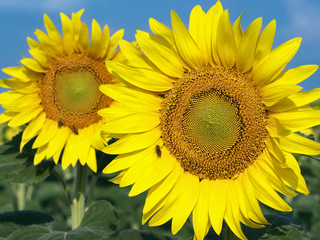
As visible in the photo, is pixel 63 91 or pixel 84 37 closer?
pixel 84 37

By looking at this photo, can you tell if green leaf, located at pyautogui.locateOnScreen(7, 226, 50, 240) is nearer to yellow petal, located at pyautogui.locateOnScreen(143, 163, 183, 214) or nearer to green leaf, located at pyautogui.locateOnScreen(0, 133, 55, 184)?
green leaf, located at pyautogui.locateOnScreen(0, 133, 55, 184)

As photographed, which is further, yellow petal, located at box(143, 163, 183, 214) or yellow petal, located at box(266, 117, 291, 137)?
yellow petal, located at box(143, 163, 183, 214)

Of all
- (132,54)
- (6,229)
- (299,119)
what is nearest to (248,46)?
(299,119)

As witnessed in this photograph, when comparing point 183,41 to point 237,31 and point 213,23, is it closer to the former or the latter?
point 213,23

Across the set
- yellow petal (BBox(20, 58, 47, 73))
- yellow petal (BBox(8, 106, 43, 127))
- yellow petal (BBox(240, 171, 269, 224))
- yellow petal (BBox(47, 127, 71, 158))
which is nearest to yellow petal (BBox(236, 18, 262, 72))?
yellow petal (BBox(240, 171, 269, 224))

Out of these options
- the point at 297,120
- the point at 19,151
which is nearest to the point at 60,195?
the point at 19,151

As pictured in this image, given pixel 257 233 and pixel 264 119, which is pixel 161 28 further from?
pixel 257 233
